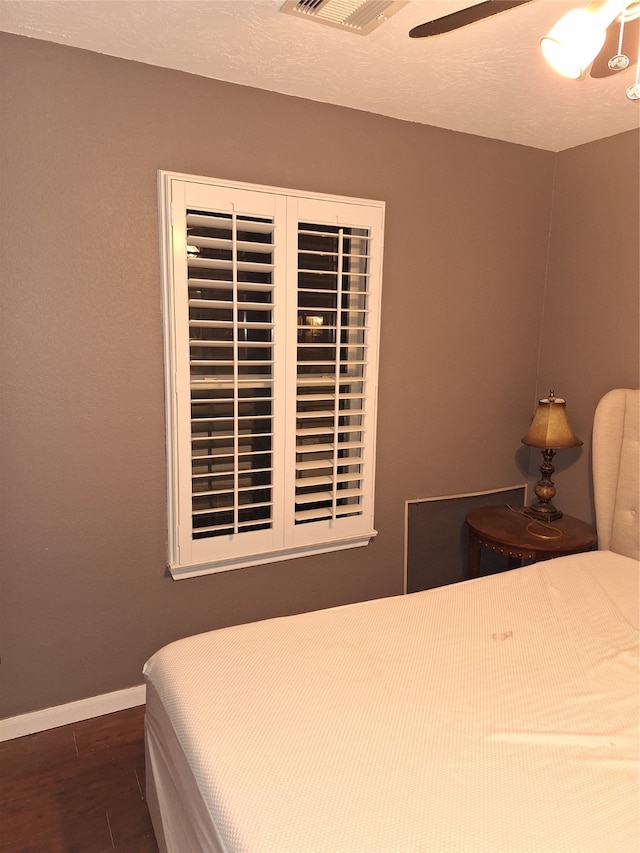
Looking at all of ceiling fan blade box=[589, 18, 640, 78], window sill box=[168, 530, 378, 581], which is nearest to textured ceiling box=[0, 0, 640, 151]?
ceiling fan blade box=[589, 18, 640, 78]

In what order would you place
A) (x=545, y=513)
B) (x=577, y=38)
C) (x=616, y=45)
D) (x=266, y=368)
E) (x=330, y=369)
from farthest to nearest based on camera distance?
(x=545, y=513) < (x=330, y=369) < (x=266, y=368) < (x=616, y=45) < (x=577, y=38)

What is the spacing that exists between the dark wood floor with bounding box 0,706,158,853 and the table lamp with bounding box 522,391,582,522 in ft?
6.52

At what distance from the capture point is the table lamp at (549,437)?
2691 mm

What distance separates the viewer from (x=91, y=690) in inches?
90.7

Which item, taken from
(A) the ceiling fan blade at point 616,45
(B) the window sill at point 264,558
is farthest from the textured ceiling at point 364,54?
(B) the window sill at point 264,558

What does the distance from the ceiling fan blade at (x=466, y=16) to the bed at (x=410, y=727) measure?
1.50m

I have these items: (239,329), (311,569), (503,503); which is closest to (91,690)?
(311,569)

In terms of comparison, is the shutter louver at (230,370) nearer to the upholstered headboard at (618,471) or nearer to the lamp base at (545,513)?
the lamp base at (545,513)

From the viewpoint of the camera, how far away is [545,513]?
279 cm

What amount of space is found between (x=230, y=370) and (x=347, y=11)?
1.23 metres

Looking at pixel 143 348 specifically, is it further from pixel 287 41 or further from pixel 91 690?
pixel 91 690

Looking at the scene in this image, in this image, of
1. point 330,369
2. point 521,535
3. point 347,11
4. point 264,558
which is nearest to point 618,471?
→ point 521,535

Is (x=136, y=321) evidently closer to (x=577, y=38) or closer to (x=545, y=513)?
(x=577, y=38)

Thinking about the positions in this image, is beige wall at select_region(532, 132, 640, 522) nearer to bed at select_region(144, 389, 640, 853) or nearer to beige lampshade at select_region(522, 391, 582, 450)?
beige lampshade at select_region(522, 391, 582, 450)
